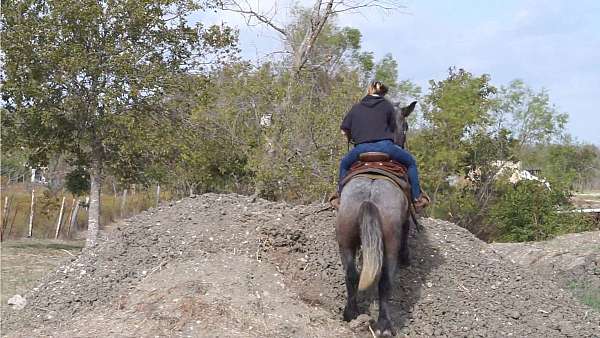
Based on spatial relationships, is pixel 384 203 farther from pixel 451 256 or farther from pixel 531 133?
pixel 531 133

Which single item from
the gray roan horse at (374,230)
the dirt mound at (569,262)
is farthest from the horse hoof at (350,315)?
the dirt mound at (569,262)

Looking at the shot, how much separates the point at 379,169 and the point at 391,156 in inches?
10.8

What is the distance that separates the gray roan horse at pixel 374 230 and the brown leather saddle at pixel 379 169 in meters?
0.09

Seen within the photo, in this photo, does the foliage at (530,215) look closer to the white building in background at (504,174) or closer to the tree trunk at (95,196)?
the white building in background at (504,174)

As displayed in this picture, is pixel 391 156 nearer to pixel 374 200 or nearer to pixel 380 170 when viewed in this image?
pixel 380 170

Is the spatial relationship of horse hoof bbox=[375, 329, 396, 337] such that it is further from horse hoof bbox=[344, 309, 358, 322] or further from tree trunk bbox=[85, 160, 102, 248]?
tree trunk bbox=[85, 160, 102, 248]

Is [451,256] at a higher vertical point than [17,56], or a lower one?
lower

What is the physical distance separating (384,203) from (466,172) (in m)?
12.5

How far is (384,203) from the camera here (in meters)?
6.20

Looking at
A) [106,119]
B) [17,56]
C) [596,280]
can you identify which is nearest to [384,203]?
[596,280]

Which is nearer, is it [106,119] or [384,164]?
[384,164]

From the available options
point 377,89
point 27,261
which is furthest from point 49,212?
point 377,89

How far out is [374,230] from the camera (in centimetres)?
609

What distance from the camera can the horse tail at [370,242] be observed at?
5.98m
